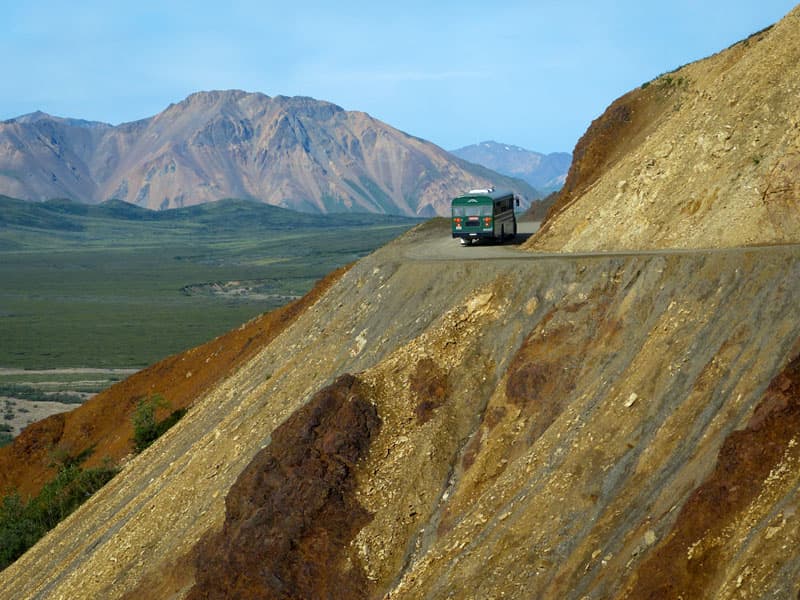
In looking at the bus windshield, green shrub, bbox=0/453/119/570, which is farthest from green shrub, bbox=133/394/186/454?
the bus windshield

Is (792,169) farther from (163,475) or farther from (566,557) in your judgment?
(163,475)

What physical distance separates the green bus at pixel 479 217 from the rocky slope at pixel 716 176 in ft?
16.0

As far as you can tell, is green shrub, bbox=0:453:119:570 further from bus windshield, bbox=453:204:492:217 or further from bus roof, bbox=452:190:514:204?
bus roof, bbox=452:190:514:204

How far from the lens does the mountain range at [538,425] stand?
21562mm

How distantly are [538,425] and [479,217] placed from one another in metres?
21.1

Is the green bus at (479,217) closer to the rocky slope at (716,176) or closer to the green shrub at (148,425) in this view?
the rocky slope at (716,176)

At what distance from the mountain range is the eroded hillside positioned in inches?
2.8

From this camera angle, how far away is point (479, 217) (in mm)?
47500

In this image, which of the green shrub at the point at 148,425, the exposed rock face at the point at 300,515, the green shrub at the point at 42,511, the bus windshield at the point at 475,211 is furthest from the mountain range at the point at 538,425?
the green shrub at the point at 148,425

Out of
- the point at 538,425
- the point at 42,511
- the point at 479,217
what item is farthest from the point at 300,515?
the point at 42,511

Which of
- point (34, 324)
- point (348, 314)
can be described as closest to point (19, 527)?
point (348, 314)

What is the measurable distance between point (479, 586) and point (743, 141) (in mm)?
19724

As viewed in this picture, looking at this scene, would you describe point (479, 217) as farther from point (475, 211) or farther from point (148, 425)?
point (148, 425)

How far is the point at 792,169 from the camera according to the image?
3250 cm
